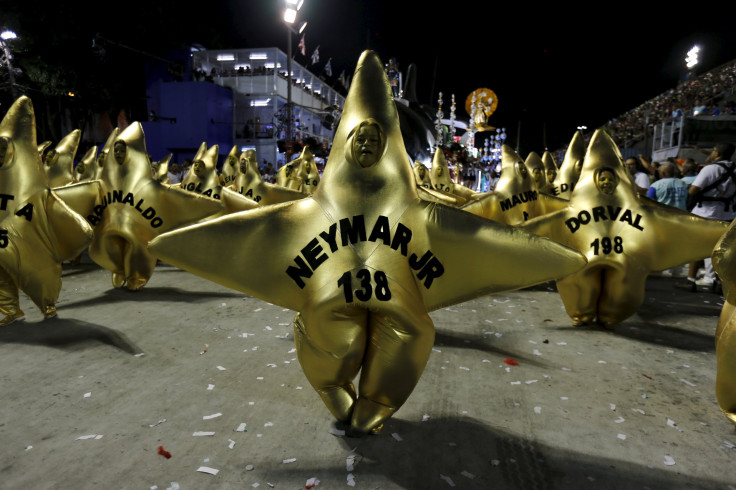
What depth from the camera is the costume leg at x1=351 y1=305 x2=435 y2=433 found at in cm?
237

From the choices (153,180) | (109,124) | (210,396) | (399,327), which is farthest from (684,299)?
(109,124)

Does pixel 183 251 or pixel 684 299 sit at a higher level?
pixel 183 251

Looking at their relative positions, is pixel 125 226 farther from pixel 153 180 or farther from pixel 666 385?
pixel 666 385

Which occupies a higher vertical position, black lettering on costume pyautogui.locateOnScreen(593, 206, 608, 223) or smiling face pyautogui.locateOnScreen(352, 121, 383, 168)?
smiling face pyautogui.locateOnScreen(352, 121, 383, 168)

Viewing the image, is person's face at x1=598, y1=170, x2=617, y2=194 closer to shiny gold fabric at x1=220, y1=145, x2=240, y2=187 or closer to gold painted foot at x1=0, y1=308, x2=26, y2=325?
shiny gold fabric at x1=220, y1=145, x2=240, y2=187

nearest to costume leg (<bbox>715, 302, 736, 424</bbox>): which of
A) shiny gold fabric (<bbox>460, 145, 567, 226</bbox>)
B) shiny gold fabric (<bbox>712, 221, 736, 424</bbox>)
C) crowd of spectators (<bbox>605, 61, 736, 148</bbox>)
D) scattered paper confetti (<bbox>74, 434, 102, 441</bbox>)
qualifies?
shiny gold fabric (<bbox>712, 221, 736, 424</bbox>)

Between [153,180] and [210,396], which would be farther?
[153,180]

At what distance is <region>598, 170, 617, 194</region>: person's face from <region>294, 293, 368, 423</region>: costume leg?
3204 millimetres

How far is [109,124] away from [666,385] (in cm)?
3053

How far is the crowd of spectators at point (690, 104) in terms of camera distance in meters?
19.0

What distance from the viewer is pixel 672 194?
22.9 feet

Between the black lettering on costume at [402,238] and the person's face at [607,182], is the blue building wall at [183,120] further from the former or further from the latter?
the black lettering on costume at [402,238]

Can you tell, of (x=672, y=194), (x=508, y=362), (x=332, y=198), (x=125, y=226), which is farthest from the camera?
(x=672, y=194)

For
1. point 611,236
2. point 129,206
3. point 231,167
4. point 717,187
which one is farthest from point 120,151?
point 717,187
